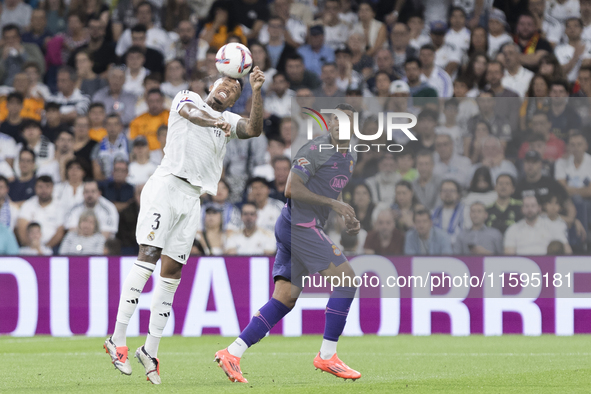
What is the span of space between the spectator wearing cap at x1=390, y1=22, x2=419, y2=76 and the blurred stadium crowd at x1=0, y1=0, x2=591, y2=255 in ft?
0.08

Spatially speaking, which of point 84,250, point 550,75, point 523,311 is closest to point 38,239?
point 84,250

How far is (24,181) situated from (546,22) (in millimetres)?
8539

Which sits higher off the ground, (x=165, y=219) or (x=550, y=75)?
(x=550, y=75)

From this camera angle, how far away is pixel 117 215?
37.7ft

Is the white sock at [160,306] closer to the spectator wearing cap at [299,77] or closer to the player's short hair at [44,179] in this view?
the player's short hair at [44,179]

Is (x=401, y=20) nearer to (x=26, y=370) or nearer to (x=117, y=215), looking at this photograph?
(x=117, y=215)

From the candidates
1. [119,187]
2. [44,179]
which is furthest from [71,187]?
[119,187]

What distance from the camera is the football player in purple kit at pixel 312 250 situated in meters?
6.70

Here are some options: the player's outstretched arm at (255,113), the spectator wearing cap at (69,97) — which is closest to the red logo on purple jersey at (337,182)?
the player's outstretched arm at (255,113)

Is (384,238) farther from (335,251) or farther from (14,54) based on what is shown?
(14,54)

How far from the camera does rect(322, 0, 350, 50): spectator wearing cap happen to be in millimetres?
14281

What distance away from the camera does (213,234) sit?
1137 centimetres

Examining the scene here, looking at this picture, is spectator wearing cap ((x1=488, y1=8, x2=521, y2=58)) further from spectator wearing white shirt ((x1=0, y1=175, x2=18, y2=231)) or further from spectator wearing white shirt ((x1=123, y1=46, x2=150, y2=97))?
spectator wearing white shirt ((x1=0, y1=175, x2=18, y2=231))

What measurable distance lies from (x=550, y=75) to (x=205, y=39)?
5555mm
